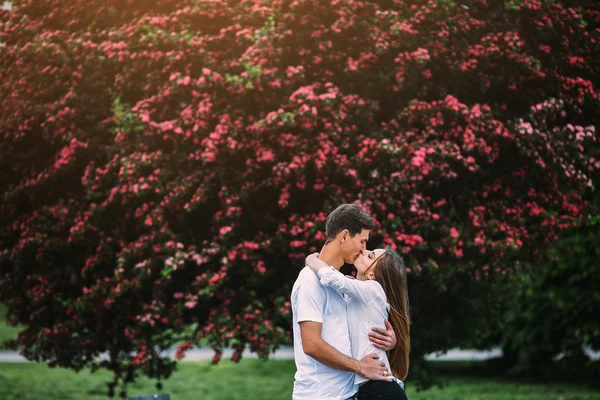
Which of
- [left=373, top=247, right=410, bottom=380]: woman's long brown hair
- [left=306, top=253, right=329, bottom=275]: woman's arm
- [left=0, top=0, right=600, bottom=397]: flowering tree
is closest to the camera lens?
[left=306, top=253, right=329, bottom=275]: woman's arm

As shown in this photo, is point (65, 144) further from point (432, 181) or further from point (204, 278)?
point (432, 181)

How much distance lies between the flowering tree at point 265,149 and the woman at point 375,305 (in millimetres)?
4092

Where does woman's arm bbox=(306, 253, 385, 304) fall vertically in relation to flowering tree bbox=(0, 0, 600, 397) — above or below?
above

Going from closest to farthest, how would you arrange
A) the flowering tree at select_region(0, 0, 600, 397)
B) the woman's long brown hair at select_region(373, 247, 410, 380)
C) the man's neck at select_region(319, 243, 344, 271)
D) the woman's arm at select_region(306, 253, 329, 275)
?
the woman's arm at select_region(306, 253, 329, 275), the man's neck at select_region(319, 243, 344, 271), the woman's long brown hair at select_region(373, 247, 410, 380), the flowering tree at select_region(0, 0, 600, 397)

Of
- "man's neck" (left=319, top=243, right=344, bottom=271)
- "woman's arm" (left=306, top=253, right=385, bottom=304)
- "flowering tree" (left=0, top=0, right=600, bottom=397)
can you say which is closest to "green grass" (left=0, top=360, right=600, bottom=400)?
"flowering tree" (left=0, top=0, right=600, bottom=397)

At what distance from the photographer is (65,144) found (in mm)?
11445

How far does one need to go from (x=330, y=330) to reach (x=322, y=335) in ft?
0.20

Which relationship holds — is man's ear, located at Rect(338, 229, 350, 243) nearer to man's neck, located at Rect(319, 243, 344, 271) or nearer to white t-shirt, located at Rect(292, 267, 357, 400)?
man's neck, located at Rect(319, 243, 344, 271)

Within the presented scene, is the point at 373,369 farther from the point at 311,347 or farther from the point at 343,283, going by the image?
the point at 343,283

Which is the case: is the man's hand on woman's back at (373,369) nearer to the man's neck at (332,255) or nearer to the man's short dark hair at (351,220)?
the man's neck at (332,255)

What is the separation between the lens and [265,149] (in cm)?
983

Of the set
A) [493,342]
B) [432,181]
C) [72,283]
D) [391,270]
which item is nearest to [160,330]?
[72,283]

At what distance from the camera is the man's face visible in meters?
5.00

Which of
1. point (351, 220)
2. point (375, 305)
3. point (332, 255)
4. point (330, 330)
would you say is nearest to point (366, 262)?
point (375, 305)
